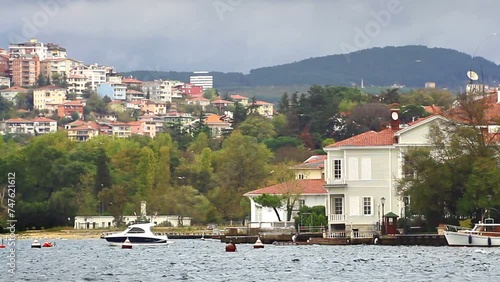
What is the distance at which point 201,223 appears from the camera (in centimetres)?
13475

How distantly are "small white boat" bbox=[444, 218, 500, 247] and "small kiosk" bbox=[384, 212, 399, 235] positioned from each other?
28.4 feet

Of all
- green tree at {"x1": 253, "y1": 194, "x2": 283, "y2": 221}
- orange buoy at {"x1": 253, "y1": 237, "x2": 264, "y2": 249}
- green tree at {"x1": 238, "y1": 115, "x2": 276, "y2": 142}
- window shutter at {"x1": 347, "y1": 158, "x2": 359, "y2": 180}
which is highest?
green tree at {"x1": 238, "y1": 115, "x2": 276, "y2": 142}

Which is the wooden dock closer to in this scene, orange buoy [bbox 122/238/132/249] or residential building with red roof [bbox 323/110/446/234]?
residential building with red roof [bbox 323/110/446/234]

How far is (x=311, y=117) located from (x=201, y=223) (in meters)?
38.7

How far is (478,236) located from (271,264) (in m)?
13.2

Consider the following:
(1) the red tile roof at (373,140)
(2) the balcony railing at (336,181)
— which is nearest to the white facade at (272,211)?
(2) the balcony railing at (336,181)

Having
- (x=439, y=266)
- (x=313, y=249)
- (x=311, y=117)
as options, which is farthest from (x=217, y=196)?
(x=439, y=266)

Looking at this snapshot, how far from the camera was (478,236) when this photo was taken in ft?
239

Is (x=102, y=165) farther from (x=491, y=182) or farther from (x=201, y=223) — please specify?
(x=491, y=182)

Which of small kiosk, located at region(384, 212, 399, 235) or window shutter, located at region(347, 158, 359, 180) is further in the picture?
window shutter, located at region(347, 158, 359, 180)

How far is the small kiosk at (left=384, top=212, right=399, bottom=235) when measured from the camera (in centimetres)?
8219

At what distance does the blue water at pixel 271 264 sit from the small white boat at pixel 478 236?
2.20 ft

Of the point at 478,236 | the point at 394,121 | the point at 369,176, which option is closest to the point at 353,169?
the point at 369,176

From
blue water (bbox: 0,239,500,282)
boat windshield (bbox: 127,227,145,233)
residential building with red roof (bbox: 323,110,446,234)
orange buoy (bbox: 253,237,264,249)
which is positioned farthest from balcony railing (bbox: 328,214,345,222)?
boat windshield (bbox: 127,227,145,233)
